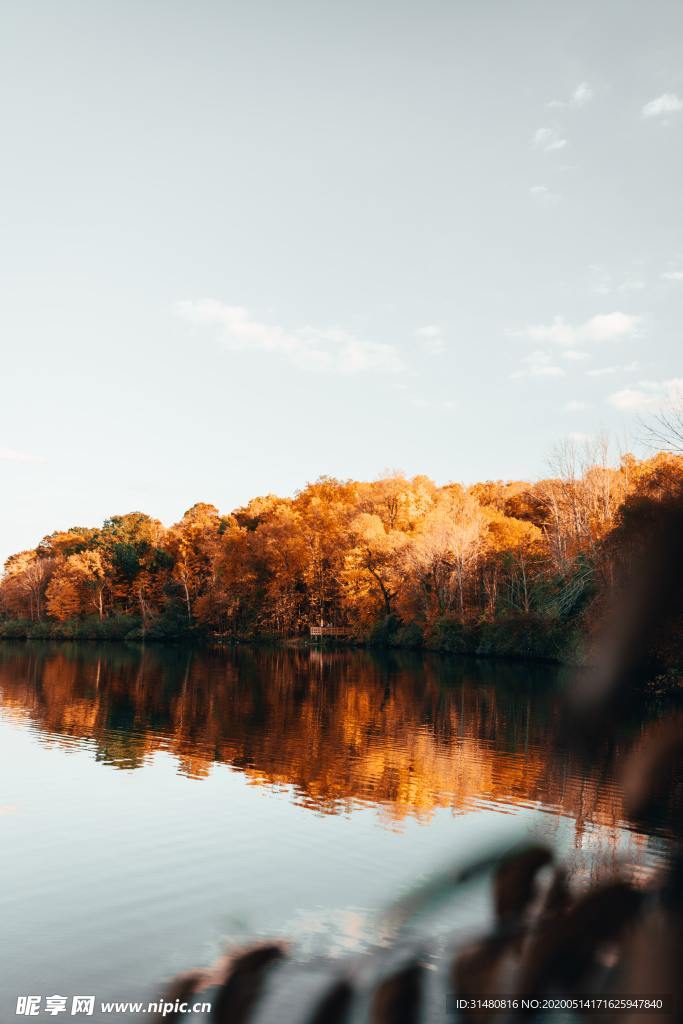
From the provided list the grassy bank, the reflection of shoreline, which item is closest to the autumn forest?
the grassy bank

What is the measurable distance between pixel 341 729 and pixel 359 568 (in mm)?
40790

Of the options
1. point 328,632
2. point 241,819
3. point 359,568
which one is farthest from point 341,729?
point 328,632

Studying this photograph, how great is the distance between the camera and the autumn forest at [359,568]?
137 ft

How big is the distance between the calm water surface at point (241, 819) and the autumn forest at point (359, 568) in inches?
399

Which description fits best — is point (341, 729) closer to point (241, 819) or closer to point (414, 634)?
point (241, 819)

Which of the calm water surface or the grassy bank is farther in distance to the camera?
the grassy bank

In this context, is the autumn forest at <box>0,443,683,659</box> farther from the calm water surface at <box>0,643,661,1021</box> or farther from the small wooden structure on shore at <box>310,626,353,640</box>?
the calm water surface at <box>0,643,661,1021</box>

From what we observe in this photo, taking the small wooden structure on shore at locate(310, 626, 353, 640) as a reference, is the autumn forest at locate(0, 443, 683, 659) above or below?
above

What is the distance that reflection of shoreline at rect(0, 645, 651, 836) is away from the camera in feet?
44.2

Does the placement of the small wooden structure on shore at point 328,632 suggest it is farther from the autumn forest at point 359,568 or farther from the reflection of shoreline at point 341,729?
the reflection of shoreline at point 341,729

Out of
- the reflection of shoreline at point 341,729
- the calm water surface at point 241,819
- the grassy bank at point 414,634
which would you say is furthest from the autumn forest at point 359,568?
the calm water surface at point 241,819

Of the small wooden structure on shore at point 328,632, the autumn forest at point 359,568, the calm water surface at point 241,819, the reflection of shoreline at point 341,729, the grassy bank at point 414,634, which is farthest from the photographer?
the small wooden structure on shore at point 328,632

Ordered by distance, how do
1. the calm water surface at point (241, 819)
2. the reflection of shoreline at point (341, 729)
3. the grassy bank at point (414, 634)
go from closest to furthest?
the calm water surface at point (241, 819), the reflection of shoreline at point (341, 729), the grassy bank at point (414, 634)

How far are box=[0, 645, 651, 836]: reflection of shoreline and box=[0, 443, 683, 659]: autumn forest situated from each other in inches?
242
